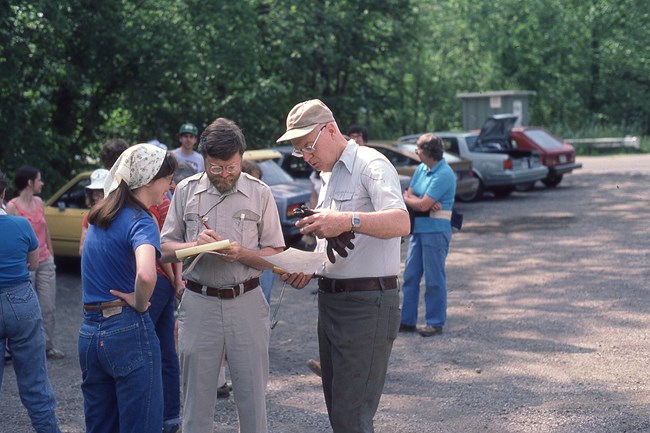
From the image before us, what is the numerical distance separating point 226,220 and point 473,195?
1553 centimetres

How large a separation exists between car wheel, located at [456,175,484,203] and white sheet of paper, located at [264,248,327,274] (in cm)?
1503

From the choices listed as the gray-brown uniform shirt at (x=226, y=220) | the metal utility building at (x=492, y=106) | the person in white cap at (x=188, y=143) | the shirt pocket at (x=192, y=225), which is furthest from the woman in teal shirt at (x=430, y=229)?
the metal utility building at (x=492, y=106)

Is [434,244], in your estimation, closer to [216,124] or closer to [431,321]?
[431,321]

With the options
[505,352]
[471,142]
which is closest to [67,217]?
[505,352]

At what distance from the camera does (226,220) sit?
4785mm

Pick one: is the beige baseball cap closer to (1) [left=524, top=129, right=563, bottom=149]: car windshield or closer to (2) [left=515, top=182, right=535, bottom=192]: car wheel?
(2) [left=515, top=182, right=535, bottom=192]: car wheel

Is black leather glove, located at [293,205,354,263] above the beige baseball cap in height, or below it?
below

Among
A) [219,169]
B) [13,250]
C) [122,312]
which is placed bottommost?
[122,312]

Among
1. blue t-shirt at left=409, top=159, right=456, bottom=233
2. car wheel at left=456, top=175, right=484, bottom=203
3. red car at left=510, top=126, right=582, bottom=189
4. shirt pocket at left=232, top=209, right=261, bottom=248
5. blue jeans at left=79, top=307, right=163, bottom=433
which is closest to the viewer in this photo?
blue jeans at left=79, top=307, right=163, bottom=433

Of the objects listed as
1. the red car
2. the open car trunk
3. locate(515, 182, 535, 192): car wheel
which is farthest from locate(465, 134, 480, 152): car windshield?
locate(515, 182, 535, 192): car wheel

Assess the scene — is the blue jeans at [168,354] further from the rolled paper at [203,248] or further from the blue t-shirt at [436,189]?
the blue t-shirt at [436,189]

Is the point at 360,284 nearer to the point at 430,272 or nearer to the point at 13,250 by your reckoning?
the point at 13,250

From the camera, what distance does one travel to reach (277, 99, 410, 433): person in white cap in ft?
14.7

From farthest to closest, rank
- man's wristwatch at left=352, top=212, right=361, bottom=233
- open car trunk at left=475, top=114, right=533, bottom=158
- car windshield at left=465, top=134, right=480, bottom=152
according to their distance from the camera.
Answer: open car trunk at left=475, top=114, right=533, bottom=158
car windshield at left=465, top=134, right=480, bottom=152
man's wristwatch at left=352, top=212, right=361, bottom=233
